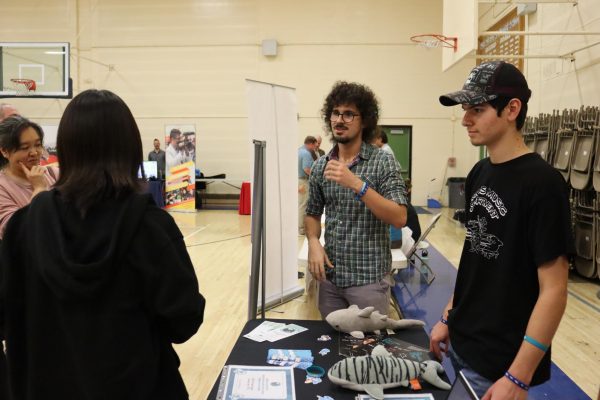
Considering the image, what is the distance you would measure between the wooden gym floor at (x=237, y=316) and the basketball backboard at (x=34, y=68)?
5076 mm

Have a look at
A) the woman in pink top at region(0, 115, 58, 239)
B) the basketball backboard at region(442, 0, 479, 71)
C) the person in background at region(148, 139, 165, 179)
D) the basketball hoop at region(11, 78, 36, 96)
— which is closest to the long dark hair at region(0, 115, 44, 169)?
the woman in pink top at region(0, 115, 58, 239)

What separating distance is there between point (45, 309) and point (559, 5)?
7.67 m

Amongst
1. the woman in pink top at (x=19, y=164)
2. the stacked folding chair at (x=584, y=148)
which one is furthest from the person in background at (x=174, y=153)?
the woman in pink top at (x=19, y=164)

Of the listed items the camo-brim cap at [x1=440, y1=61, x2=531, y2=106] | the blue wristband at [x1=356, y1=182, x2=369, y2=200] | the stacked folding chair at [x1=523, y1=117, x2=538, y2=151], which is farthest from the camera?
the stacked folding chair at [x1=523, y1=117, x2=538, y2=151]

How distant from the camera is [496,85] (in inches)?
52.3

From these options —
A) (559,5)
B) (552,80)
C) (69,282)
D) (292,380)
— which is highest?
(559,5)

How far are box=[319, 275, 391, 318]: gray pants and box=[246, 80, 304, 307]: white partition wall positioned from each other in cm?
164

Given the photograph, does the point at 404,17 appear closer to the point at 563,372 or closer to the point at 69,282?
the point at 563,372

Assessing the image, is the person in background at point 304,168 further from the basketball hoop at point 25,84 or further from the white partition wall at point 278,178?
the basketball hoop at point 25,84

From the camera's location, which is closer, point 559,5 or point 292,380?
point 292,380

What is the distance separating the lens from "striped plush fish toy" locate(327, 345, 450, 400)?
1397 millimetres

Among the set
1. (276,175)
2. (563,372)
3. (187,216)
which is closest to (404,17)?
(187,216)

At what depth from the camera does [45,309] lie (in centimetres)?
112

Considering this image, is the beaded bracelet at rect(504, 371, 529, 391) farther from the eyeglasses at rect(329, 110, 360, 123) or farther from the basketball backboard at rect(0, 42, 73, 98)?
the basketball backboard at rect(0, 42, 73, 98)
